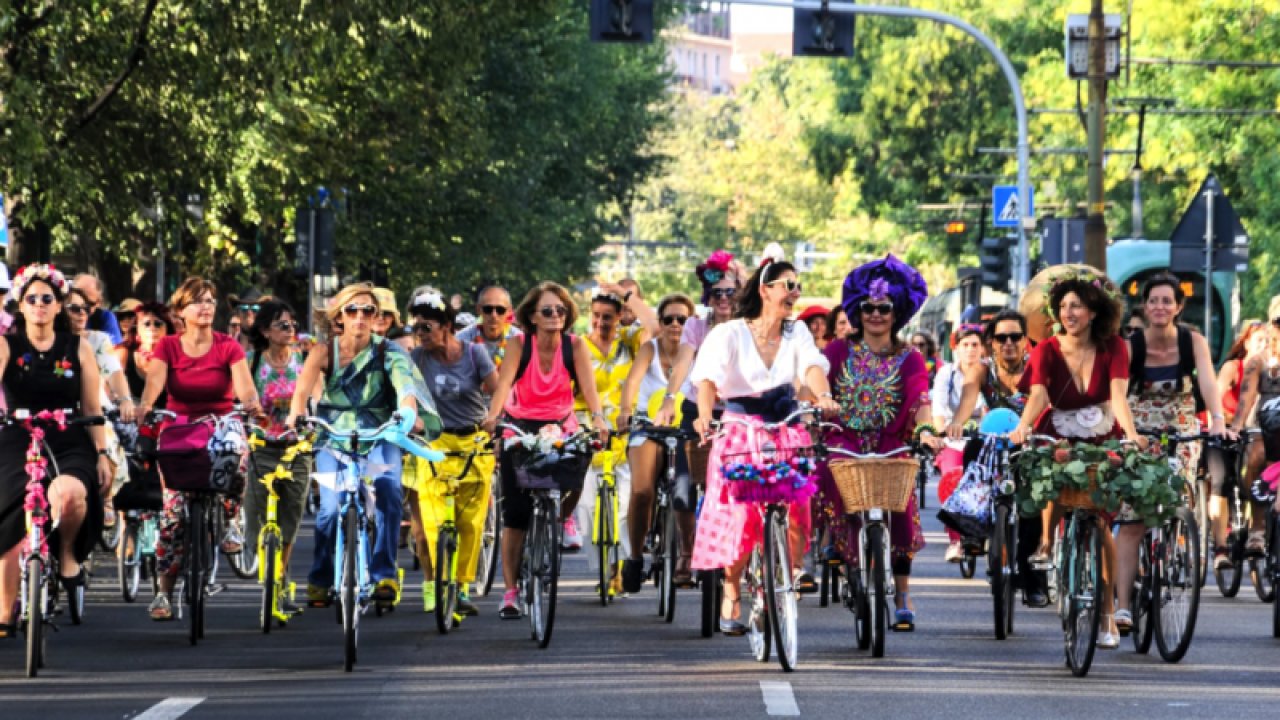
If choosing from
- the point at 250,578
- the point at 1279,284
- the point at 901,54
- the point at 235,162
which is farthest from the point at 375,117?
the point at 901,54

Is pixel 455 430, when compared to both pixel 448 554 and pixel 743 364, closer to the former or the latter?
pixel 448 554

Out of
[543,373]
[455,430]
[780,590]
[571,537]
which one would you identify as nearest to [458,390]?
[455,430]

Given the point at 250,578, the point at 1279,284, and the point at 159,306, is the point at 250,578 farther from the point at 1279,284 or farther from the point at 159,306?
the point at 1279,284

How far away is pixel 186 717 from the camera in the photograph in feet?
35.6

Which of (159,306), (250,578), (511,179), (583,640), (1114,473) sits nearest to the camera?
(1114,473)

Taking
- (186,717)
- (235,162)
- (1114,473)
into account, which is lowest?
(186,717)

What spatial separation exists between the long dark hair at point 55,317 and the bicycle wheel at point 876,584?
386 centimetres

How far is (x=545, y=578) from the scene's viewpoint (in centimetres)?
1364

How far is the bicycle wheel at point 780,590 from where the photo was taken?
40.6 ft

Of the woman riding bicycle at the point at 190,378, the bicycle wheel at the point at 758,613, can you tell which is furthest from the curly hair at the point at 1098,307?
the woman riding bicycle at the point at 190,378

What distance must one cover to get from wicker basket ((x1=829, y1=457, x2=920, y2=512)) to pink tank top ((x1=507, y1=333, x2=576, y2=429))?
236 cm

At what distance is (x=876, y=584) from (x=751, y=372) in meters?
1.13

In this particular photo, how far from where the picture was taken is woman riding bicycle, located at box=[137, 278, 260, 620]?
14914mm

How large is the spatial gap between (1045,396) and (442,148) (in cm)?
2166
